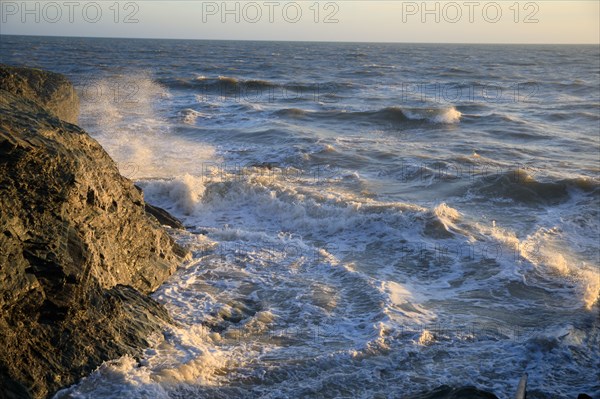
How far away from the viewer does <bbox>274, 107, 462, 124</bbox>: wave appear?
21.6 m

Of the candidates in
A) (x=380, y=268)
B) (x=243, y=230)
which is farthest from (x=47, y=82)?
(x=380, y=268)

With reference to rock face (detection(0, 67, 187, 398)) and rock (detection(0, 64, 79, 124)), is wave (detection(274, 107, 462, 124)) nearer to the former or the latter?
rock (detection(0, 64, 79, 124))

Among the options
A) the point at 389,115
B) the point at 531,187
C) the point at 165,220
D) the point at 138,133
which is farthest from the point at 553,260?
the point at 389,115

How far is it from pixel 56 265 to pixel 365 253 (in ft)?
16.4

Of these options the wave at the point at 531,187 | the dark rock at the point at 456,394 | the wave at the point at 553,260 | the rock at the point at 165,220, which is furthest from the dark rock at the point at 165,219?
the wave at the point at 531,187

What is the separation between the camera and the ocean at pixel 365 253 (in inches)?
215

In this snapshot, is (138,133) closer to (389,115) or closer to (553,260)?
(389,115)

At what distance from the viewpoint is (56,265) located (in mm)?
4840

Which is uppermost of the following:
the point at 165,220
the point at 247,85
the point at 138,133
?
the point at 247,85

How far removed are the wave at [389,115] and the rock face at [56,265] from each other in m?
16.1

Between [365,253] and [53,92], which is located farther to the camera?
[53,92]

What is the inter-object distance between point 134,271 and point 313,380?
A: 2451 mm

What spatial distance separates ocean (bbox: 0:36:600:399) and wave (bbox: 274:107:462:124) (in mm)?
191

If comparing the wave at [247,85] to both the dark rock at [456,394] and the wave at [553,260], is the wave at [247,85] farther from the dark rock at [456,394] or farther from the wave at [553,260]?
the dark rock at [456,394]
